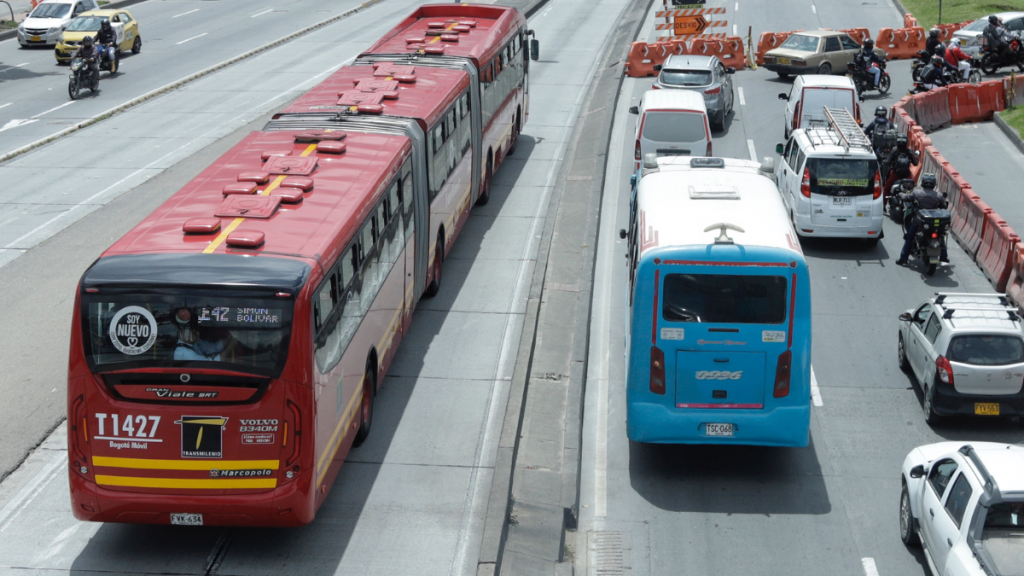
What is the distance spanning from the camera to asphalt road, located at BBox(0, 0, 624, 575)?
10.1 meters

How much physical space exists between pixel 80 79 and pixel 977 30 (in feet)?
102

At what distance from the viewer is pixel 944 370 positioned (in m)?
12.8

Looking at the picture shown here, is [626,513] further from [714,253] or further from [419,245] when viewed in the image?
[419,245]

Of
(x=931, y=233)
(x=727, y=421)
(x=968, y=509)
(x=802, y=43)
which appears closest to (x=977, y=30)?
(x=802, y=43)

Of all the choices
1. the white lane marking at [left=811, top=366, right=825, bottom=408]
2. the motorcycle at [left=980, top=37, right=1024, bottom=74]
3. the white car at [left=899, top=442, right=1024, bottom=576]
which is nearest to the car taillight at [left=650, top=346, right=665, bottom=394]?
the white car at [left=899, top=442, right=1024, bottom=576]

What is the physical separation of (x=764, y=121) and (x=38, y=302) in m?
20.9

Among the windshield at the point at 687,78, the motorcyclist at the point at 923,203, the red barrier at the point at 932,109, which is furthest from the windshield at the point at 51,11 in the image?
the motorcyclist at the point at 923,203

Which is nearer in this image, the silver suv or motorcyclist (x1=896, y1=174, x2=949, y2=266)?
the silver suv

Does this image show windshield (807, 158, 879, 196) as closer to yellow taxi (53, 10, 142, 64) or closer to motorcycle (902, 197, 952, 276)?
motorcycle (902, 197, 952, 276)

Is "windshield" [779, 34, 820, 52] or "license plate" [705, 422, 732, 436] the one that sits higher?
"windshield" [779, 34, 820, 52]

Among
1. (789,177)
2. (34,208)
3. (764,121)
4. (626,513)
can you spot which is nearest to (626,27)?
(764,121)

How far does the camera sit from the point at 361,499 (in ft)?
36.3

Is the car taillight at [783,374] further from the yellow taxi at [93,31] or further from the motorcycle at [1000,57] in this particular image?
the yellow taxi at [93,31]

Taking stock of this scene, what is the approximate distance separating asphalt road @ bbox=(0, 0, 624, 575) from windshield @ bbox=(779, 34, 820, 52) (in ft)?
38.1
